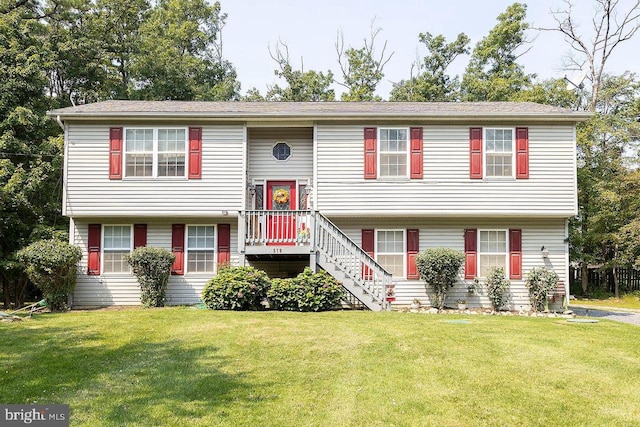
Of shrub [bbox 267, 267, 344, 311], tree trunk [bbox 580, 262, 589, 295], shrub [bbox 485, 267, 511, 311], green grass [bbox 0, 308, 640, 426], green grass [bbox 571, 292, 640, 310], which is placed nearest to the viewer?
green grass [bbox 0, 308, 640, 426]

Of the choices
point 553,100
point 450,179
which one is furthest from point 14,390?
point 553,100

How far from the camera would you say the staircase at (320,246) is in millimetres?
12312

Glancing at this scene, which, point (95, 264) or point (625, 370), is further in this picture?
point (95, 264)

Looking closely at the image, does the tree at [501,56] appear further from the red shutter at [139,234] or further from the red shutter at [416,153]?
the red shutter at [139,234]

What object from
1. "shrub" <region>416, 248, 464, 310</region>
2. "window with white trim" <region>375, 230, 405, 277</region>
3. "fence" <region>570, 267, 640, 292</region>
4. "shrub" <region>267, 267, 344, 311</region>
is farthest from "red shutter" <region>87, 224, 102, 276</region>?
"fence" <region>570, 267, 640, 292</region>

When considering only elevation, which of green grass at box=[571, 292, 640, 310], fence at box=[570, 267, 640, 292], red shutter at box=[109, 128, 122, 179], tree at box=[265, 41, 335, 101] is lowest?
green grass at box=[571, 292, 640, 310]

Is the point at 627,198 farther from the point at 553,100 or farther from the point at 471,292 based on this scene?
the point at 471,292

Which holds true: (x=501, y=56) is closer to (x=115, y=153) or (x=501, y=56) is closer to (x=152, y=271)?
(x=115, y=153)

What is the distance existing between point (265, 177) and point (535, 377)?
9834 mm

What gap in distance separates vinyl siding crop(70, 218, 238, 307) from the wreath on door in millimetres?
1952

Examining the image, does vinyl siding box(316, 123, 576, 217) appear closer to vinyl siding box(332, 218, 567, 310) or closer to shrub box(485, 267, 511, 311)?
vinyl siding box(332, 218, 567, 310)

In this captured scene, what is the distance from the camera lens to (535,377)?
6520mm

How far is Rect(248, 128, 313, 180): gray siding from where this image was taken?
14797 millimetres

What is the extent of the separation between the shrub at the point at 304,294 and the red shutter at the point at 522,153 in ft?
19.8
